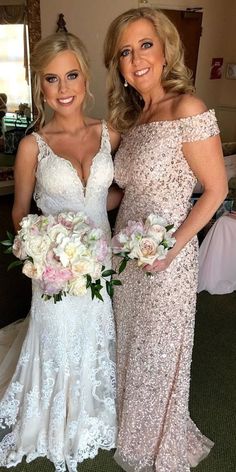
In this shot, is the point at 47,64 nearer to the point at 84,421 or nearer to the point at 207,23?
the point at 84,421

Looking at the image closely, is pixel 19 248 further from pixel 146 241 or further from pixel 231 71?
pixel 231 71

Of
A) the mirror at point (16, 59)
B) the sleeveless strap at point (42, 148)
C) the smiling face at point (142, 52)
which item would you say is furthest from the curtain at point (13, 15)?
the smiling face at point (142, 52)

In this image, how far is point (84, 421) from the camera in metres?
1.92

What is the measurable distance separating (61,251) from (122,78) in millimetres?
908

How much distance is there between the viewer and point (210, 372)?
2.62 m

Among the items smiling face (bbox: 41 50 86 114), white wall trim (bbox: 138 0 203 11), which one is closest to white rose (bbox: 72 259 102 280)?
smiling face (bbox: 41 50 86 114)

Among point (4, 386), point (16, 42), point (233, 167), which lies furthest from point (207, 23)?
point (4, 386)

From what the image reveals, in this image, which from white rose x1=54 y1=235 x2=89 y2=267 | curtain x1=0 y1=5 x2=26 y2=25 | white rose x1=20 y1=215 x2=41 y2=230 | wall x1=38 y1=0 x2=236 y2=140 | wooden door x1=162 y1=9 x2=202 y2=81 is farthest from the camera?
wooden door x1=162 y1=9 x2=202 y2=81

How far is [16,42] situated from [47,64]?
3402 millimetres

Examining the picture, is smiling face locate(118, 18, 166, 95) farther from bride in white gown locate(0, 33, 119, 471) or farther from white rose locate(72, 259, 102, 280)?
white rose locate(72, 259, 102, 280)

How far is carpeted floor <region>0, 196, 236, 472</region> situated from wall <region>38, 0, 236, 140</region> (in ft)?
8.60

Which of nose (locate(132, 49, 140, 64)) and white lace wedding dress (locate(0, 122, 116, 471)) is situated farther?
white lace wedding dress (locate(0, 122, 116, 471))

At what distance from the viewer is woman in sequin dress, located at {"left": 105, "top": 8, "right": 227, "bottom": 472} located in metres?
1.51

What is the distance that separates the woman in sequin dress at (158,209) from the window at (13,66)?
3.18 meters
